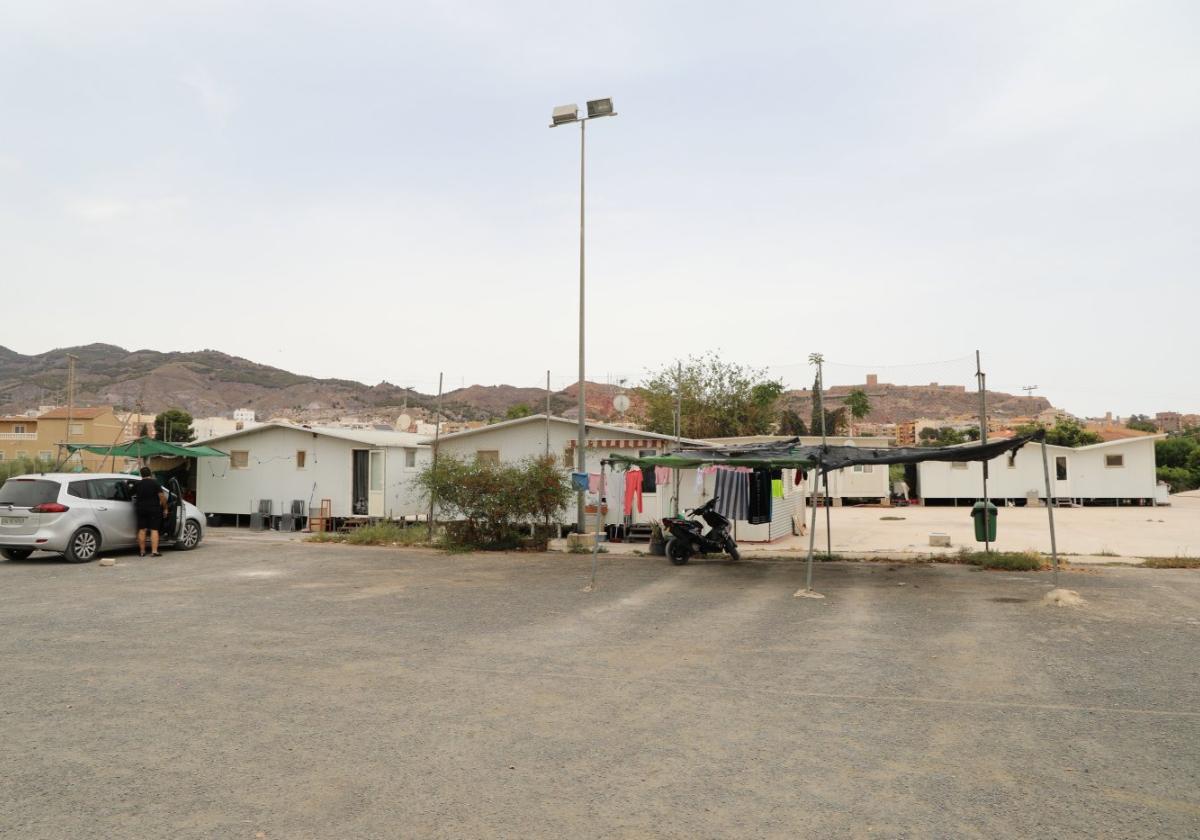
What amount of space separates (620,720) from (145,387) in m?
117

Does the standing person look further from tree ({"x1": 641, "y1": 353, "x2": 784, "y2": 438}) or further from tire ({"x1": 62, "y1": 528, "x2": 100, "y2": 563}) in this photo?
tree ({"x1": 641, "y1": 353, "x2": 784, "y2": 438})

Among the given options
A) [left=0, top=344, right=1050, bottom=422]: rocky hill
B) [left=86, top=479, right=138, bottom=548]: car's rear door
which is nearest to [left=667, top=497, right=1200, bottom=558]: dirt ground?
[left=86, top=479, right=138, bottom=548]: car's rear door

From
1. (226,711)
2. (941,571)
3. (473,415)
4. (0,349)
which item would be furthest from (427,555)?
(0,349)

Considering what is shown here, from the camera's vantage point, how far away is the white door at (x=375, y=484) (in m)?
22.7

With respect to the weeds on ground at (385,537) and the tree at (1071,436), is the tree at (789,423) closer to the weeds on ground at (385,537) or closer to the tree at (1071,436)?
the tree at (1071,436)

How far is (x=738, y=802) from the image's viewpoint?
163 inches

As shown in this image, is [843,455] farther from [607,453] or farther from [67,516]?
[67,516]

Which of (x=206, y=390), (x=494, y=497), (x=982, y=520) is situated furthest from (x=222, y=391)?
(x=982, y=520)

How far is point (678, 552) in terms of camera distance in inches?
585

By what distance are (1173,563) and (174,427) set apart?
6296 cm

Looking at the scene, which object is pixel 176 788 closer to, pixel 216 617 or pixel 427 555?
pixel 216 617

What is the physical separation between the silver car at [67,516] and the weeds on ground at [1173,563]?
18384 mm

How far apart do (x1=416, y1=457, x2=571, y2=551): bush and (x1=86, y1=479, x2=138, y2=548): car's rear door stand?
Result: 5424 mm

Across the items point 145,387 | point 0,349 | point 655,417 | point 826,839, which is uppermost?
point 0,349
